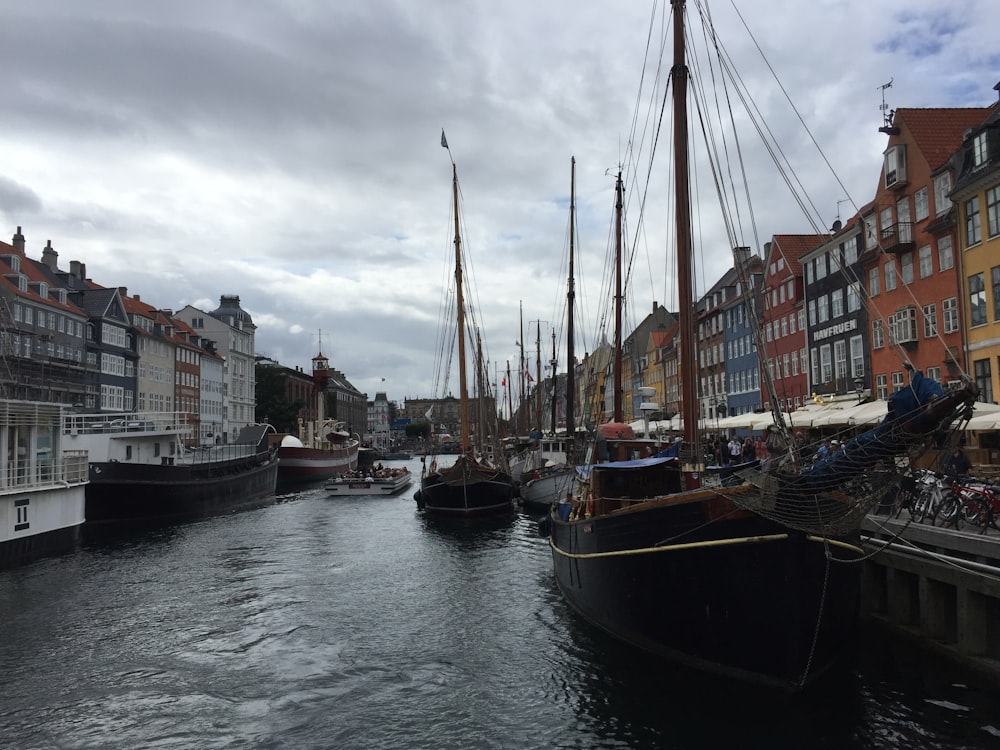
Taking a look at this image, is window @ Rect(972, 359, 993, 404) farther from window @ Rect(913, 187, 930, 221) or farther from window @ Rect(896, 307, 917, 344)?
window @ Rect(913, 187, 930, 221)

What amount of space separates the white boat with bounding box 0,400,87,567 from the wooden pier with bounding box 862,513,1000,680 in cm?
2651

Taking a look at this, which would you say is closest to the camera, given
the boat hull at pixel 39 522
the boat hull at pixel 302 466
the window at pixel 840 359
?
the boat hull at pixel 39 522

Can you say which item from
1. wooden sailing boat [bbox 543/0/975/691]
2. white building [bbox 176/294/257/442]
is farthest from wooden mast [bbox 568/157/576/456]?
white building [bbox 176/294/257/442]

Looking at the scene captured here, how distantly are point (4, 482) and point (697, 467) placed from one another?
24.8 metres

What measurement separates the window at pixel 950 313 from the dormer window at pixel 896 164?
6.89m

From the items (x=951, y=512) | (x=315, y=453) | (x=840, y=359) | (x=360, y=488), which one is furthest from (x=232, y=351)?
(x=951, y=512)

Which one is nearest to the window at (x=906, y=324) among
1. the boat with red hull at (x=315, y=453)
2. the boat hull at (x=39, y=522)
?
the boat hull at (x=39, y=522)

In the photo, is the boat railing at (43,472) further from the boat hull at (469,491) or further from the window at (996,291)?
the window at (996,291)

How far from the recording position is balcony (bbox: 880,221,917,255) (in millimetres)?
38812

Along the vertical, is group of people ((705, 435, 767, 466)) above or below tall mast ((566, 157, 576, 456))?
below

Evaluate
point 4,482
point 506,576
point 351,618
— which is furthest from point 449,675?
point 4,482

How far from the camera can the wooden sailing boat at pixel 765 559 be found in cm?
1123

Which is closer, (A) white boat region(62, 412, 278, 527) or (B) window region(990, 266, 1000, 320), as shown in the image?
(B) window region(990, 266, 1000, 320)

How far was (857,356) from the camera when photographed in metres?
46.7
